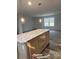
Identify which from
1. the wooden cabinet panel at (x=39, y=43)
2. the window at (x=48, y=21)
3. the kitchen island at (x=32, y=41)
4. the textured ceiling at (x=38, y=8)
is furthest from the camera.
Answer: the window at (x=48, y=21)

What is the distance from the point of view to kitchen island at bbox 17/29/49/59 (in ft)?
6.09

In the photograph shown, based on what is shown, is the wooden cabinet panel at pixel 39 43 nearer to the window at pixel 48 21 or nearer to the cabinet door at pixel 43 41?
the cabinet door at pixel 43 41

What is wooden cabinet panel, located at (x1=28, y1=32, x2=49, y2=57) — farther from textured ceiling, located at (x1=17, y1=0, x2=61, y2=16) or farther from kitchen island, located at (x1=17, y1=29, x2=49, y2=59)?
textured ceiling, located at (x1=17, y1=0, x2=61, y2=16)

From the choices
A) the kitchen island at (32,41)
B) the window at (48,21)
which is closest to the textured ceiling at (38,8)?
the window at (48,21)

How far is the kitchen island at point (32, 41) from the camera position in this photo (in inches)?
73.1

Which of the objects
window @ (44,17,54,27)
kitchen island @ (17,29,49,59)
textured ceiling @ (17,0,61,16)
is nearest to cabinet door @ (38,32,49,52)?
kitchen island @ (17,29,49,59)

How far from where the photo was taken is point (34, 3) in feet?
8.16

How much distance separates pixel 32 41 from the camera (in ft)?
6.97

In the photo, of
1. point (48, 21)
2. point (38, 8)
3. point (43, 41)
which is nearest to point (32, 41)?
point (43, 41)

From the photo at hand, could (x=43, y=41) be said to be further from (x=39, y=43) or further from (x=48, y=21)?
(x=48, y=21)
